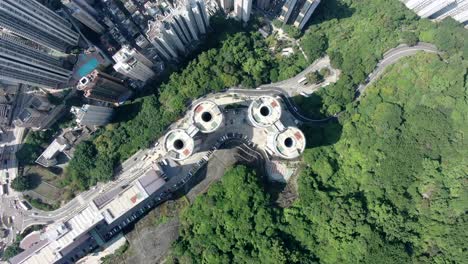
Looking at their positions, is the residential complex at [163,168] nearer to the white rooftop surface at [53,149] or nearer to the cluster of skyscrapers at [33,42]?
the white rooftop surface at [53,149]

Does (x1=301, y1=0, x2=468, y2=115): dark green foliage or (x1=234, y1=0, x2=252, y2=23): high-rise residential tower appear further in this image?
(x1=234, y1=0, x2=252, y2=23): high-rise residential tower

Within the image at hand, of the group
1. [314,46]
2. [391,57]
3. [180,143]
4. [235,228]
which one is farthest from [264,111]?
[391,57]

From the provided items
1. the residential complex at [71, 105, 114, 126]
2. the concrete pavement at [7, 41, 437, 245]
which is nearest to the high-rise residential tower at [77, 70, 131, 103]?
the residential complex at [71, 105, 114, 126]

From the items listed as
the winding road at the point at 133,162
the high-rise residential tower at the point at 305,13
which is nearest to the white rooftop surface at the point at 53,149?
the winding road at the point at 133,162

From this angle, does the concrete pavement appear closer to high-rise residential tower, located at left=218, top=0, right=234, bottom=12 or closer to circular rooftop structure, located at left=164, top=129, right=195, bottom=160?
circular rooftop structure, located at left=164, top=129, right=195, bottom=160

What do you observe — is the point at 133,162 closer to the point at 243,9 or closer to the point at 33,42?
the point at 33,42

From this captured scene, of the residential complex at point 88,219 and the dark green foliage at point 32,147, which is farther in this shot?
the dark green foliage at point 32,147
